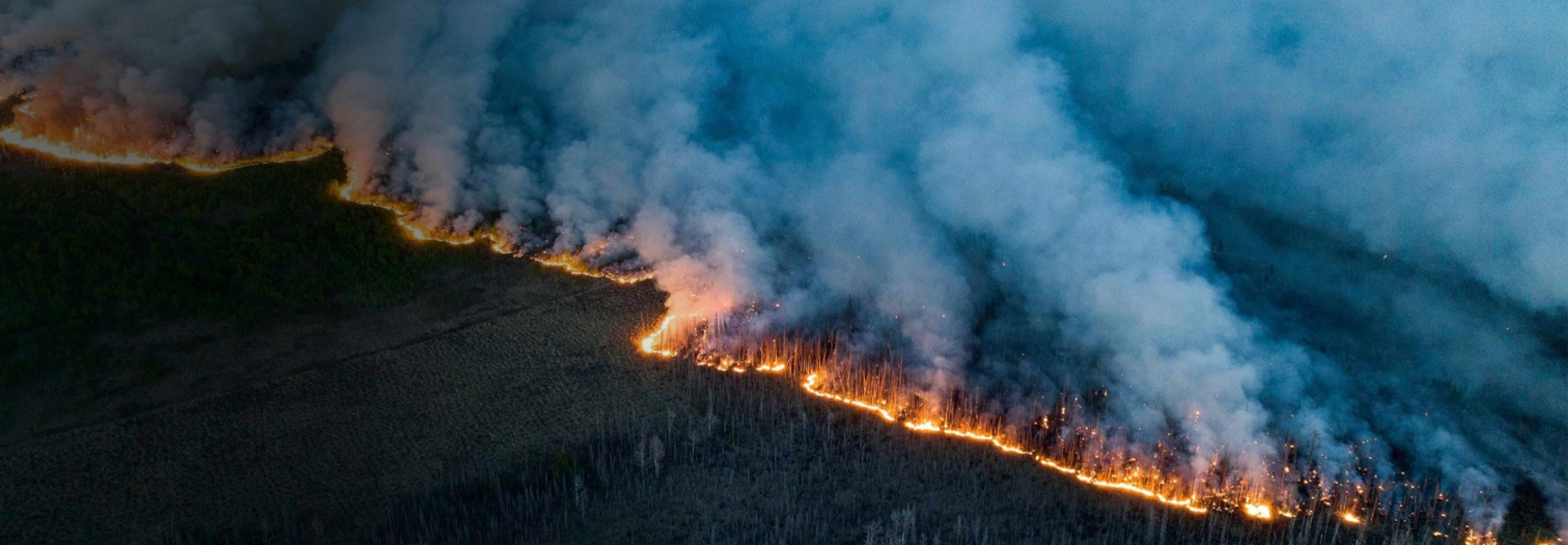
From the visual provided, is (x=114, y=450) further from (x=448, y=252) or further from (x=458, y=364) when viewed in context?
(x=448, y=252)

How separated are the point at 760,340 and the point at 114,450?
30.1 ft

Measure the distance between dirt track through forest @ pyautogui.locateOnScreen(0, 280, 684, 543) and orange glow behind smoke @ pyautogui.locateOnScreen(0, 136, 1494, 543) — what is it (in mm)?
985

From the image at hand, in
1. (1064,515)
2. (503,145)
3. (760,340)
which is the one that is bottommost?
(1064,515)

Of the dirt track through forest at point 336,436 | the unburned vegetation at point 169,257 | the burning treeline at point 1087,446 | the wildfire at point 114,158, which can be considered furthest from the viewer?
Answer: the wildfire at point 114,158

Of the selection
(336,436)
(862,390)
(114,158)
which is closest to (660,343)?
(862,390)

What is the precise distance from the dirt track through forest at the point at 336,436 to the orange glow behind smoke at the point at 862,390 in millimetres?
985

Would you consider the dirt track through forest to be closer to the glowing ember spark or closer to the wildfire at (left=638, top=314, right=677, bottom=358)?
the wildfire at (left=638, top=314, right=677, bottom=358)

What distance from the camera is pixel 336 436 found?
1571 centimetres

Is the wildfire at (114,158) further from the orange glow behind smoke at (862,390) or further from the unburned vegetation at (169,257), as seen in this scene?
the unburned vegetation at (169,257)

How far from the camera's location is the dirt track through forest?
46.3 ft

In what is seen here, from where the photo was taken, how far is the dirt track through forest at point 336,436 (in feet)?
46.3

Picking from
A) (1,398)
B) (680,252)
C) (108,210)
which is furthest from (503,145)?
(1,398)

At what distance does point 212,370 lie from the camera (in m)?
Result: 17.1

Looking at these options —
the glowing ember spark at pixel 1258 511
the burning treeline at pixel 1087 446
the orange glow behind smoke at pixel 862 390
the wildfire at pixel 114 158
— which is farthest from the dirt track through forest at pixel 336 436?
the wildfire at pixel 114 158
